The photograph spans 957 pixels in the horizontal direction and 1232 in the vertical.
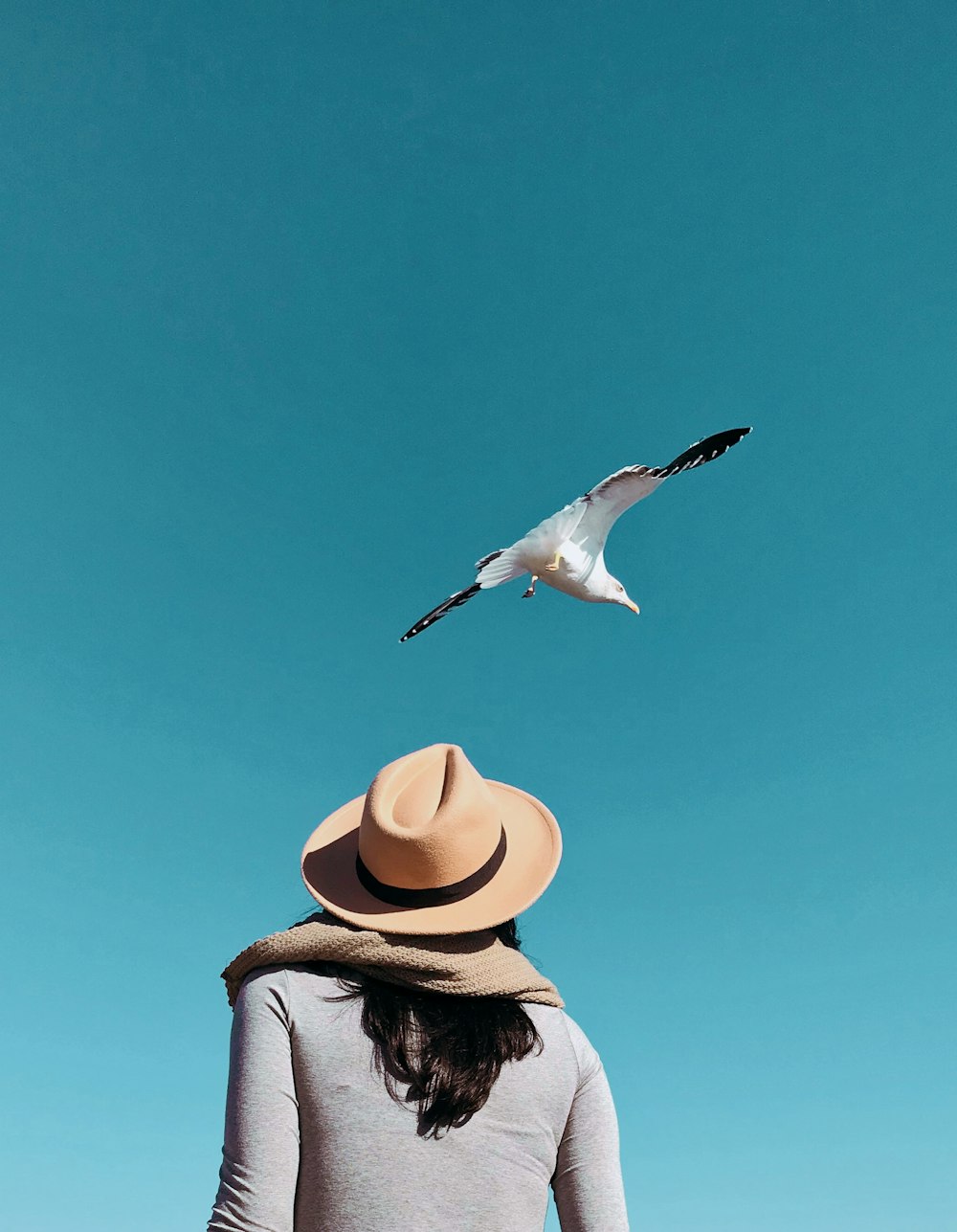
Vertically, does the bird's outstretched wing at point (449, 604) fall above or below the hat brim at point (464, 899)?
above

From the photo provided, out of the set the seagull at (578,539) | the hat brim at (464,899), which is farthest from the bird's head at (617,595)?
the hat brim at (464,899)

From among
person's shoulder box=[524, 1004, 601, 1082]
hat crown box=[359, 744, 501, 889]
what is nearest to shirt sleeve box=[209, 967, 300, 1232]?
hat crown box=[359, 744, 501, 889]

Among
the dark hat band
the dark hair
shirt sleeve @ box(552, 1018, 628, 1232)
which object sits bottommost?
shirt sleeve @ box(552, 1018, 628, 1232)

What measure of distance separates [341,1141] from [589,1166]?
0.67m

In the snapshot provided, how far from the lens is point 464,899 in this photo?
272cm

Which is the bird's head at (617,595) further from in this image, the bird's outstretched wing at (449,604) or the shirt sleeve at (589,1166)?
the shirt sleeve at (589,1166)

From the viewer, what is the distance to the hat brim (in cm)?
261

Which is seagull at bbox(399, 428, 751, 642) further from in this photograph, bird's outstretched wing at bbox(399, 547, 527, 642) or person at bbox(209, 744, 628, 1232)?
person at bbox(209, 744, 628, 1232)

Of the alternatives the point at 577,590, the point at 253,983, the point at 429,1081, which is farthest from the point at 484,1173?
the point at 577,590

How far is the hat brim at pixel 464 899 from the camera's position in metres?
2.61

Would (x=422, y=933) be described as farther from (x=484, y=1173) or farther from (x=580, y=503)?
(x=580, y=503)

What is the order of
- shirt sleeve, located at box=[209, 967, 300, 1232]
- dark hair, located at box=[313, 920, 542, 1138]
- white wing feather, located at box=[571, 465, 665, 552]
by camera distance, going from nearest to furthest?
shirt sleeve, located at box=[209, 967, 300, 1232]
dark hair, located at box=[313, 920, 542, 1138]
white wing feather, located at box=[571, 465, 665, 552]

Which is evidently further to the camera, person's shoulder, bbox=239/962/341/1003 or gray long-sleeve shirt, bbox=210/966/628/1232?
person's shoulder, bbox=239/962/341/1003

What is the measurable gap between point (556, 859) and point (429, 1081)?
2.28ft
